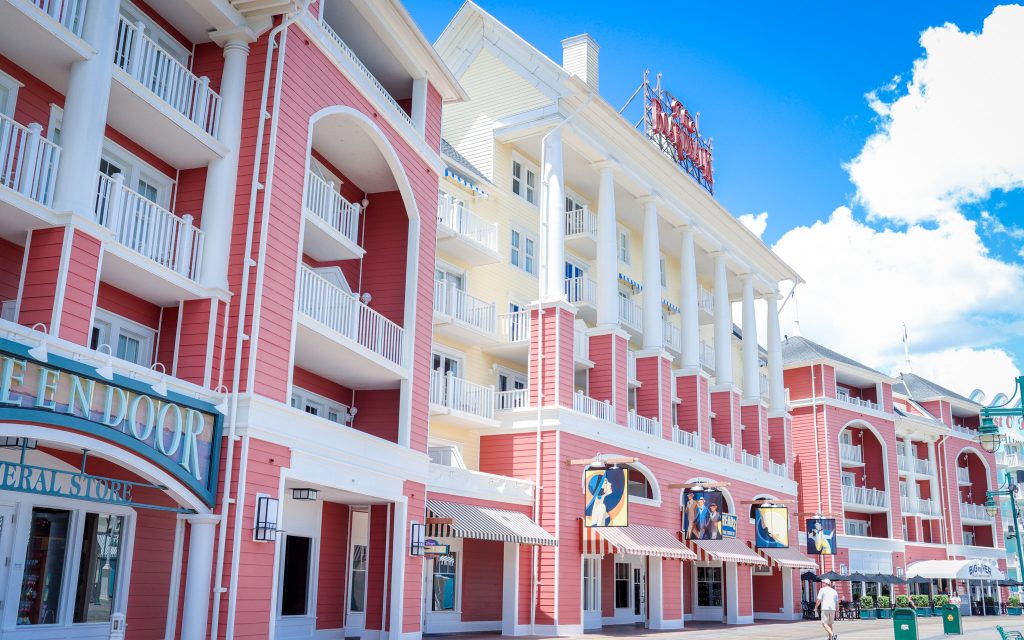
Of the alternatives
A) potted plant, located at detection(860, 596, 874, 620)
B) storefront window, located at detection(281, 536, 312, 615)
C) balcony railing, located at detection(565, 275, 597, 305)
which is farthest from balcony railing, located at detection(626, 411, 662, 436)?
potted plant, located at detection(860, 596, 874, 620)

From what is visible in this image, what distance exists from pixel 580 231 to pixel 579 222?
1.23 ft

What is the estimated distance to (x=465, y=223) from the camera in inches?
1181

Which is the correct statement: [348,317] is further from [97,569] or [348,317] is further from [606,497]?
[606,497]

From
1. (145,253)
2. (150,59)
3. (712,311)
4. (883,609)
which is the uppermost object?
(712,311)

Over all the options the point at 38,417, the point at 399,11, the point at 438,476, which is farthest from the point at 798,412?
the point at 38,417

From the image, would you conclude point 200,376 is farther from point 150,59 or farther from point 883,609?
point 883,609

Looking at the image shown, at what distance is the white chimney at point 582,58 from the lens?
35.6 metres

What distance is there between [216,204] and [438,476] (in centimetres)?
1068

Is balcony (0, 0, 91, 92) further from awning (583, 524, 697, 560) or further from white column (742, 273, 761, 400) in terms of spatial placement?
white column (742, 273, 761, 400)

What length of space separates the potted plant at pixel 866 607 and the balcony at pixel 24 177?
50248 millimetres

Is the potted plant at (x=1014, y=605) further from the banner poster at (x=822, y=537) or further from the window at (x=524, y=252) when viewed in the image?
the window at (x=524, y=252)

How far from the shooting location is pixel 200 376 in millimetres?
17094

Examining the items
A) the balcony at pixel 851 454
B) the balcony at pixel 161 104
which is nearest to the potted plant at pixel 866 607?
the balcony at pixel 851 454

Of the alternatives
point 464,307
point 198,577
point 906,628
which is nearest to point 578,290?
point 464,307
